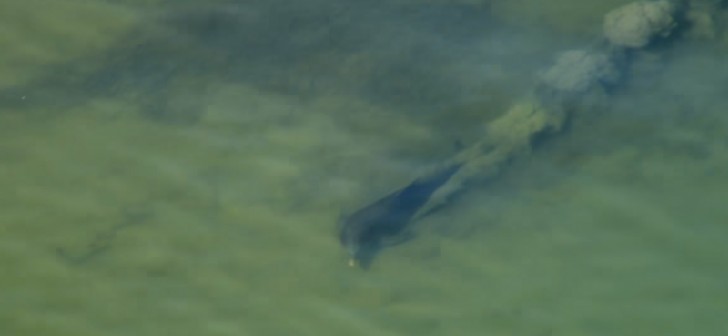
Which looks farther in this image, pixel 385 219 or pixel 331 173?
pixel 331 173

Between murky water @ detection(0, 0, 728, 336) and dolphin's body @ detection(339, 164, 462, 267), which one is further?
dolphin's body @ detection(339, 164, 462, 267)

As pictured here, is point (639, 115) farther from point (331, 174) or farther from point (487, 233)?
point (331, 174)

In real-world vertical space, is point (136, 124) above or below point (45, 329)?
above

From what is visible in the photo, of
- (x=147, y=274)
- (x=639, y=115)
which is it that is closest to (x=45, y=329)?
(x=147, y=274)

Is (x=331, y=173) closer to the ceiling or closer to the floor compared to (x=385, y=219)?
closer to the ceiling

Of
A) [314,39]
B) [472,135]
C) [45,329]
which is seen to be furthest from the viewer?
[314,39]
